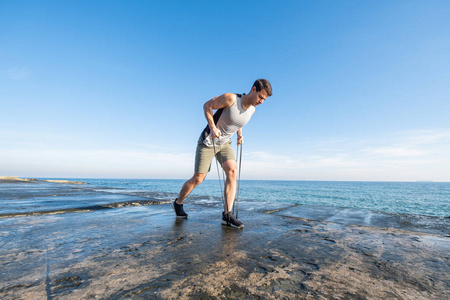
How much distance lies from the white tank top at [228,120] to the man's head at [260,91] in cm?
19

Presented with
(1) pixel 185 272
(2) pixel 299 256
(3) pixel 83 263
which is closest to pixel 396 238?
(2) pixel 299 256

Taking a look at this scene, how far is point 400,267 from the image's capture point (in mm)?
1566

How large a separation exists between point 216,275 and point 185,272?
0.65 ft

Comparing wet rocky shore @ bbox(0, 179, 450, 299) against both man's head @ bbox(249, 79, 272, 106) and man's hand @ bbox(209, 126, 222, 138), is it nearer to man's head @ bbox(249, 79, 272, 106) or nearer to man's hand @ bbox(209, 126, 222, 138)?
man's hand @ bbox(209, 126, 222, 138)

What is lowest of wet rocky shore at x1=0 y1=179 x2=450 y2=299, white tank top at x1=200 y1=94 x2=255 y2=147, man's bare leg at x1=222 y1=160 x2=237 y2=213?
wet rocky shore at x1=0 y1=179 x2=450 y2=299

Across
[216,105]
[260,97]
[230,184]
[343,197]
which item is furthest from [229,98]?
[343,197]

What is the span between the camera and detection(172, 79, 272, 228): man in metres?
2.73

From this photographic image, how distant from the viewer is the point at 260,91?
2.67 meters

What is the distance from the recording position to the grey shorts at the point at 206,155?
3047 millimetres

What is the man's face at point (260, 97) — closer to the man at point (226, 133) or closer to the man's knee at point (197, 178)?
the man at point (226, 133)

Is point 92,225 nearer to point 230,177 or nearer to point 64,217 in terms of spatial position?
point 64,217

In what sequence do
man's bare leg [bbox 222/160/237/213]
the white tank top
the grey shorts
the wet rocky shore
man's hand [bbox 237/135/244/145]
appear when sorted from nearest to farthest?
1. the wet rocky shore
2. the white tank top
3. man's bare leg [bbox 222/160/237/213]
4. the grey shorts
5. man's hand [bbox 237/135/244/145]

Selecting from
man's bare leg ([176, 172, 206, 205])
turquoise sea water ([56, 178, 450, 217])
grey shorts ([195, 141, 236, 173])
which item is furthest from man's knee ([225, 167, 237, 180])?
turquoise sea water ([56, 178, 450, 217])

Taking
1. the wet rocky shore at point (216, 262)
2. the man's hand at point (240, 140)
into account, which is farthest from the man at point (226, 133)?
the wet rocky shore at point (216, 262)
